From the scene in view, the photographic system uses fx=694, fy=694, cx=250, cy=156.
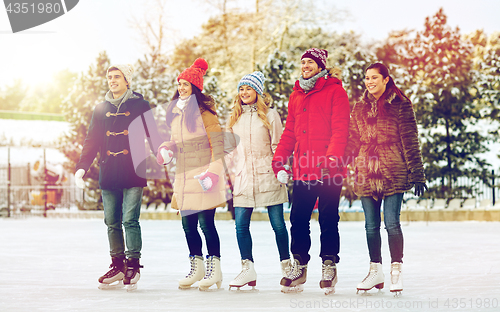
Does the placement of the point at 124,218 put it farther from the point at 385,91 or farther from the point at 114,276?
the point at 385,91

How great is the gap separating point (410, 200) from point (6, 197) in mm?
13490

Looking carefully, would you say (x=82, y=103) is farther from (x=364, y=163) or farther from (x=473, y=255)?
(x=364, y=163)

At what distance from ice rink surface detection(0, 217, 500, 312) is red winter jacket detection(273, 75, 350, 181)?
1019mm

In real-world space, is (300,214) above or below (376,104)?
below

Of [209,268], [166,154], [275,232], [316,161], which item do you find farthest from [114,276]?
→ [316,161]

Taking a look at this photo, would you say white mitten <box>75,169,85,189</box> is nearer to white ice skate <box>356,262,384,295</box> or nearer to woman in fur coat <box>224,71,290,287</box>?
woman in fur coat <box>224,71,290,287</box>

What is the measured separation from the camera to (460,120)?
19500 mm

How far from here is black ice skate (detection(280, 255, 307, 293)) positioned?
5609 mm

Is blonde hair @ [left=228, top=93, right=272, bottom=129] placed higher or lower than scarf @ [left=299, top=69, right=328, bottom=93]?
lower

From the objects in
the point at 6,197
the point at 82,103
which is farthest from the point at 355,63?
the point at 6,197

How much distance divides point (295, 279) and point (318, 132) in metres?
1.21

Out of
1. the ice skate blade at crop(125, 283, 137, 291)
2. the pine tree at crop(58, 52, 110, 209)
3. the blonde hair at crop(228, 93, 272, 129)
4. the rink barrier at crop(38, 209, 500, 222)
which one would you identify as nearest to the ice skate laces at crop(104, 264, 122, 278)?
the ice skate blade at crop(125, 283, 137, 291)

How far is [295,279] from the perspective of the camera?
5641mm

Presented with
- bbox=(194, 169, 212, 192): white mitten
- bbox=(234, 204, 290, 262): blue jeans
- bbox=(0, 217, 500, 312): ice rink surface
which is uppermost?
bbox=(194, 169, 212, 192): white mitten
